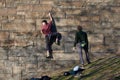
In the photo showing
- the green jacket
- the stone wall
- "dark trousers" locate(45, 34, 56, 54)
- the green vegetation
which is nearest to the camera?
the green vegetation

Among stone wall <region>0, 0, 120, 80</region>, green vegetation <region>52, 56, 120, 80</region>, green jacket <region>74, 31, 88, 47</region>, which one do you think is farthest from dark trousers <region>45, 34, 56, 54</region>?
green jacket <region>74, 31, 88, 47</region>

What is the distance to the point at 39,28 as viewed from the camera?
15773mm

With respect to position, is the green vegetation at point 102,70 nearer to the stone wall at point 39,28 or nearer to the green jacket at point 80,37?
the stone wall at point 39,28

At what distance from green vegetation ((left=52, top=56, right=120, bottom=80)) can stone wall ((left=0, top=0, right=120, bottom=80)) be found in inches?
27.1

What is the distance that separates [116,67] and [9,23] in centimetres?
476

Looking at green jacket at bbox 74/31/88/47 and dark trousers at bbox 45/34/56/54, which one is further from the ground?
green jacket at bbox 74/31/88/47

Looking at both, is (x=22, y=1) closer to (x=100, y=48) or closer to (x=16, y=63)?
(x=16, y=63)

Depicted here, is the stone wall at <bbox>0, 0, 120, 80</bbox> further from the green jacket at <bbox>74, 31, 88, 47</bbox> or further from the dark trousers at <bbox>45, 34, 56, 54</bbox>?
the green jacket at <bbox>74, 31, 88, 47</bbox>

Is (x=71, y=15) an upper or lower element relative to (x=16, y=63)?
upper

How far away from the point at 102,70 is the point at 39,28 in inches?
132

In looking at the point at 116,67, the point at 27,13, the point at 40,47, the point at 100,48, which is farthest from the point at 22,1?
the point at 116,67

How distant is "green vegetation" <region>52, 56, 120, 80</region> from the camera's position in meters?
13.0

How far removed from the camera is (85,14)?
610 inches

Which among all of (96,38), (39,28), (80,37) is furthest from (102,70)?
(39,28)
